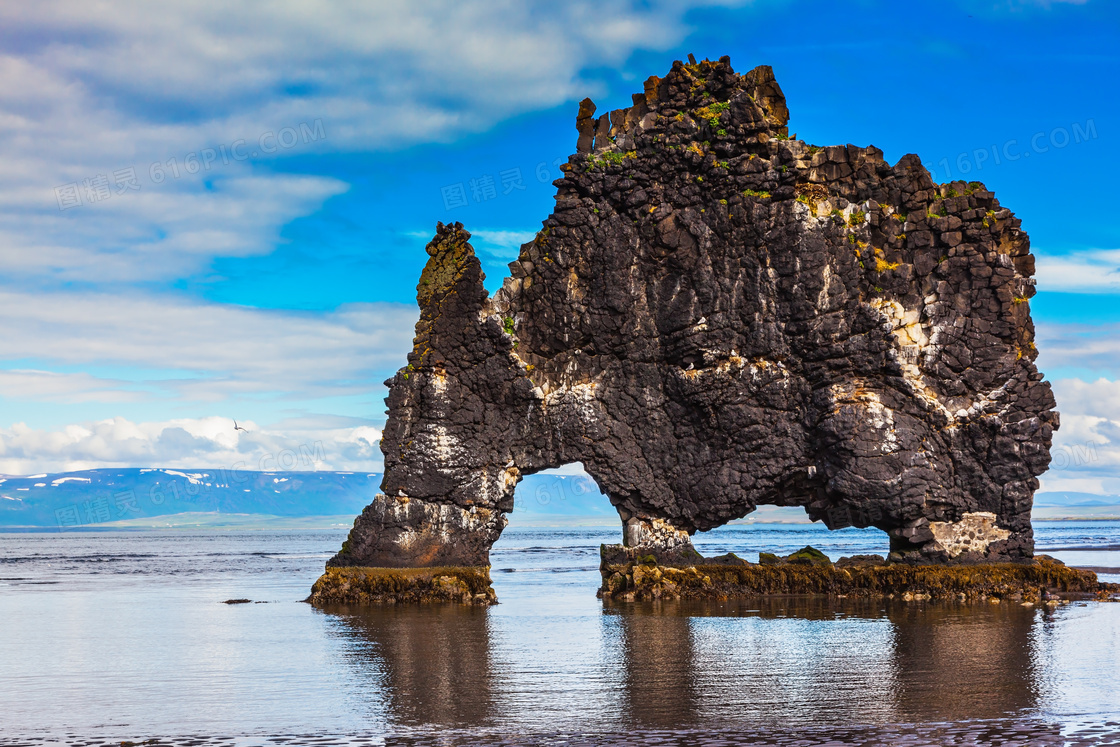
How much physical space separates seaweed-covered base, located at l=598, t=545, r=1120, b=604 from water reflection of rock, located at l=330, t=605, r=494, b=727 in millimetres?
6153

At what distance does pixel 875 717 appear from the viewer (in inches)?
642

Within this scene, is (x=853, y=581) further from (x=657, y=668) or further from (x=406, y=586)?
(x=657, y=668)

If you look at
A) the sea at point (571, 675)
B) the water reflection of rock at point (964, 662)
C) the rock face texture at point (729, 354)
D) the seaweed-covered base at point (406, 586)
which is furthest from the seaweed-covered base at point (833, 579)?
the seaweed-covered base at point (406, 586)

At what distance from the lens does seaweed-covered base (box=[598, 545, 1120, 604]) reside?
114 feet

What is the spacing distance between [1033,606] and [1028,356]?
8.78m

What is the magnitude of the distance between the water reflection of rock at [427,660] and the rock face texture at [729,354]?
5455mm

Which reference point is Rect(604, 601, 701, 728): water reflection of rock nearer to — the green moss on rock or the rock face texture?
the green moss on rock

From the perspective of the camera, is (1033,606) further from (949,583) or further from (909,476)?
(909,476)

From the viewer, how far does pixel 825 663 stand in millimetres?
21766

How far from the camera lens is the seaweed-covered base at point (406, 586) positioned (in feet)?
117

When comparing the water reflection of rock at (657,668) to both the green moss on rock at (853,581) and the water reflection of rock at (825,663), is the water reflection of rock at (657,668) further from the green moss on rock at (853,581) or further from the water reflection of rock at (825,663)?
the green moss on rock at (853,581)

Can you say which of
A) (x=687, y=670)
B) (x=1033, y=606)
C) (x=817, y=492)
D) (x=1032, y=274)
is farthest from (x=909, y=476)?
(x=687, y=670)

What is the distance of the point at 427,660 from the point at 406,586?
1319cm

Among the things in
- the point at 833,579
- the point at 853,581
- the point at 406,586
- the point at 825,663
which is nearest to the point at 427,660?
the point at 825,663
